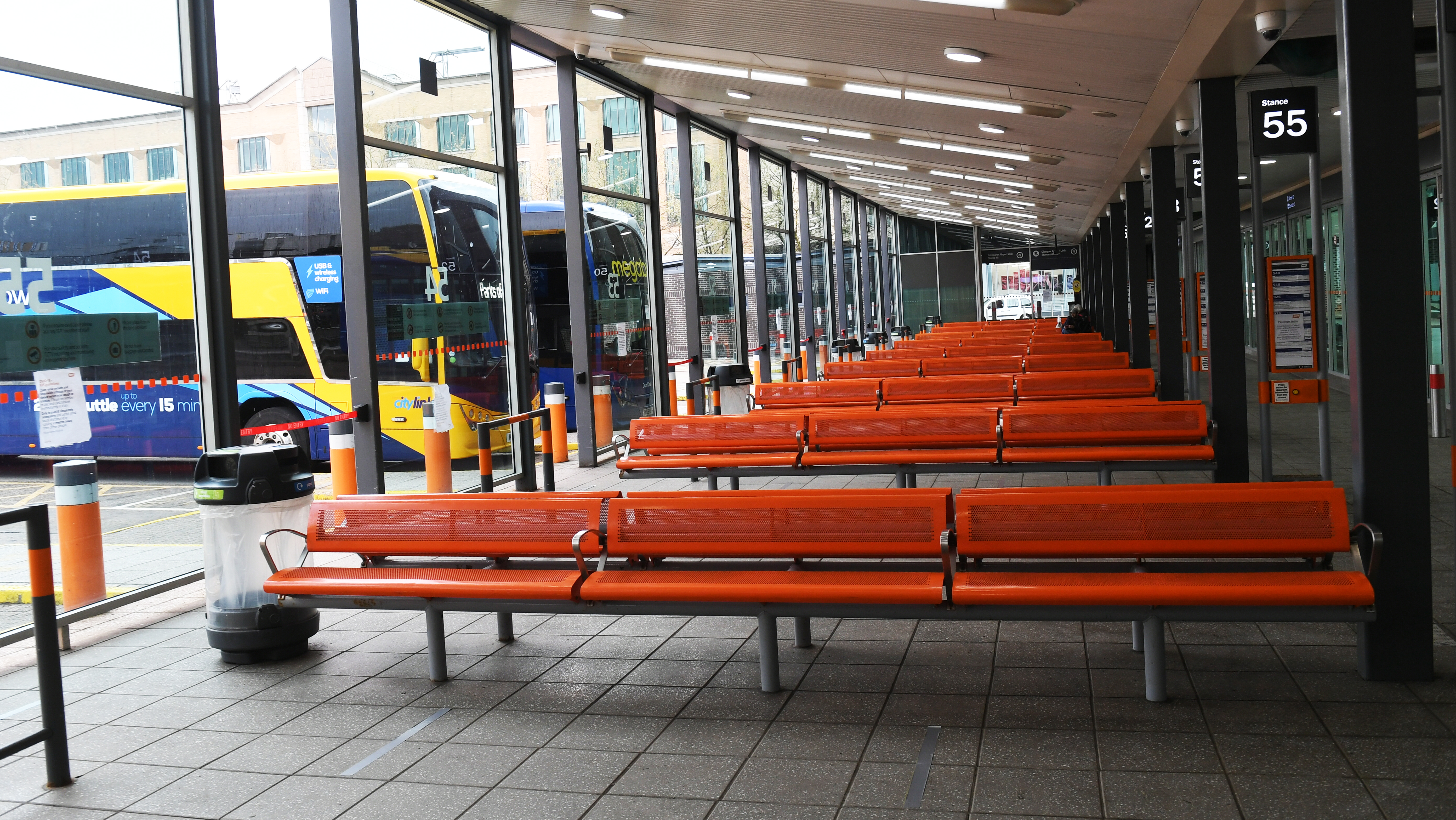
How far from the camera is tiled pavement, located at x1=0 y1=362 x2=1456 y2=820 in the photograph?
3123 millimetres

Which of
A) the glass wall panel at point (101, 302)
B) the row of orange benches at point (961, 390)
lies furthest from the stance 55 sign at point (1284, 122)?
the glass wall panel at point (101, 302)

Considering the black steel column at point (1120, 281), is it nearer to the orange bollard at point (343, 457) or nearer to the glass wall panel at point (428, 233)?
the glass wall panel at point (428, 233)

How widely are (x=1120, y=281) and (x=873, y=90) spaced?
30.5 ft

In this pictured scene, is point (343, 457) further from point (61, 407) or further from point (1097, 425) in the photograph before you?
point (1097, 425)

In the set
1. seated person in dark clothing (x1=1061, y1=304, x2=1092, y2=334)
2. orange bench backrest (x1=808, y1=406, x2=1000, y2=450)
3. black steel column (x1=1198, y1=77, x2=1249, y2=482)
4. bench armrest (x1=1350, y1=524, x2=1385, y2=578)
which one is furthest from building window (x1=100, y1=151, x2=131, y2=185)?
seated person in dark clothing (x1=1061, y1=304, x2=1092, y2=334)

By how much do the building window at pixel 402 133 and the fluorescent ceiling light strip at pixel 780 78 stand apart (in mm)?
2855

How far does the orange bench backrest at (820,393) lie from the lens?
9.23m

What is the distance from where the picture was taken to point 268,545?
473cm

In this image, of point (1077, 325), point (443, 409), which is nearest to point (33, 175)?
point (443, 409)

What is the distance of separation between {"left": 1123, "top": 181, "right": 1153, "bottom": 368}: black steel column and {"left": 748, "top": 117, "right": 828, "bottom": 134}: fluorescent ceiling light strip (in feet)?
11.8

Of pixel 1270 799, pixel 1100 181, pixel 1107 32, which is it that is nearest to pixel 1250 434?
pixel 1100 181

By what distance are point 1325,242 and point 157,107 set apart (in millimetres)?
17285

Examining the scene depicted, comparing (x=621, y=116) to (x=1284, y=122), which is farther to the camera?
(x=621, y=116)

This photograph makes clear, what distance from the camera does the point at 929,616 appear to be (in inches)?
151
